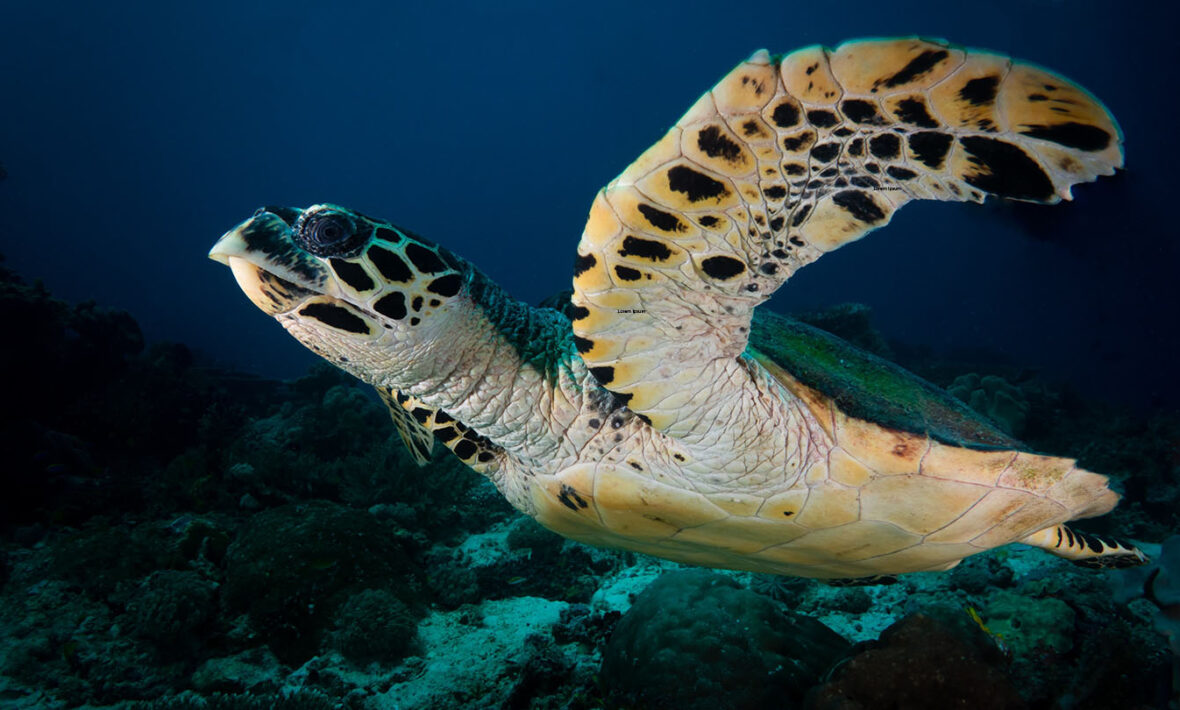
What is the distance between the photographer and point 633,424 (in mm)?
1914

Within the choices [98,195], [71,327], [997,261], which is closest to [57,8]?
[98,195]

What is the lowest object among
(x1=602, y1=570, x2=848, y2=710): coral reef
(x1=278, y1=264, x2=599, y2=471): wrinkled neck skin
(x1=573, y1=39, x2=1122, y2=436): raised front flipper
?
(x1=602, y1=570, x2=848, y2=710): coral reef

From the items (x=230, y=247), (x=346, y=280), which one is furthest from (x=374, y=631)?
(x=230, y=247)

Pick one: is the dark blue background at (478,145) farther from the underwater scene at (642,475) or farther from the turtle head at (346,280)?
the turtle head at (346,280)

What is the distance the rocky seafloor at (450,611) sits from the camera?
2227 mm

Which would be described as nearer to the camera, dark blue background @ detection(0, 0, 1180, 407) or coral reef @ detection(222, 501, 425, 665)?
coral reef @ detection(222, 501, 425, 665)

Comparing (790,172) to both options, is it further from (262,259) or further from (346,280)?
(262,259)

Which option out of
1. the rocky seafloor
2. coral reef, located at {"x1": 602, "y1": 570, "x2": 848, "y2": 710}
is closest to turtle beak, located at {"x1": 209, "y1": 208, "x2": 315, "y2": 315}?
the rocky seafloor

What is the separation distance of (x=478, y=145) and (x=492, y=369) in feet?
313

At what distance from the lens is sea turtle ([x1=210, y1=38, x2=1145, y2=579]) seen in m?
1.04

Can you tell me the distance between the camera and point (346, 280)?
1.63m

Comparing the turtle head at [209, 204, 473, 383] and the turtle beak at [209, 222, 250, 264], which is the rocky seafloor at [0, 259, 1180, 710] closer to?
the turtle head at [209, 204, 473, 383]

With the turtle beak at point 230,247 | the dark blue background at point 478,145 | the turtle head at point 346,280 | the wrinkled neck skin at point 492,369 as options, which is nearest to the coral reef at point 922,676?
the wrinkled neck skin at point 492,369

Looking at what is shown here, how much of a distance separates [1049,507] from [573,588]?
2739mm
